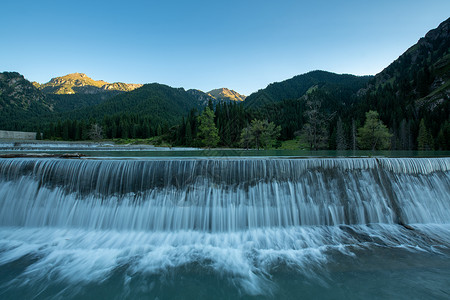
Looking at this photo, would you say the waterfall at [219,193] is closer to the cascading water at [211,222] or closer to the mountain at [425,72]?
the cascading water at [211,222]

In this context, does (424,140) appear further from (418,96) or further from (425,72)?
(425,72)

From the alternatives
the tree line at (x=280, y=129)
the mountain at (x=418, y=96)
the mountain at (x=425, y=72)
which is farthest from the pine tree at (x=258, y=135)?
the mountain at (x=425, y=72)

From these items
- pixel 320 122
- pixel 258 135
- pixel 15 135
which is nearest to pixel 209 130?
pixel 258 135

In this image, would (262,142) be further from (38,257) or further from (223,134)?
(38,257)

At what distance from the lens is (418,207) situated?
9953mm

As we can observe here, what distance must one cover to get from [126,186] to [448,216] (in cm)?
1604

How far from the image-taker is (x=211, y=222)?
368 inches

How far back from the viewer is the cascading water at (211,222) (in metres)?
6.03

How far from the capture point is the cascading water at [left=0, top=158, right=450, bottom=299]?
603 centimetres

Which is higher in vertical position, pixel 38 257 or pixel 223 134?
pixel 223 134

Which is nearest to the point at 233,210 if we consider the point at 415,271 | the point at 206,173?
the point at 206,173

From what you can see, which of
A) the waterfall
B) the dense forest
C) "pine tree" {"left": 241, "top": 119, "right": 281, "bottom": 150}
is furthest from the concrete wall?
the waterfall

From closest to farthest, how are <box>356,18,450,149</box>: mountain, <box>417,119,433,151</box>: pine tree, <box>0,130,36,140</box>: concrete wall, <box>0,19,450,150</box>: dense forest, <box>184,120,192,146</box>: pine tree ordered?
<box>0,19,450,150</box>: dense forest → <box>417,119,433,151</box>: pine tree → <box>356,18,450,149</box>: mountain → <box>184,120,192,146</box>: pine tree → <box>0,130,36,140</box>: concrete wall

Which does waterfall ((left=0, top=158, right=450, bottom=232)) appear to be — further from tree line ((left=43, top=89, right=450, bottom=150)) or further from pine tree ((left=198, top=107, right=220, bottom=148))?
pine tree ((left=198, top=107, right=220, bottom=148))
